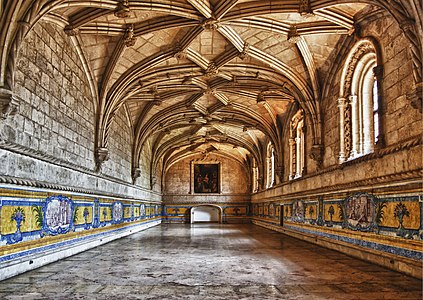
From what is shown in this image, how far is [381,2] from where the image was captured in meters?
7.12

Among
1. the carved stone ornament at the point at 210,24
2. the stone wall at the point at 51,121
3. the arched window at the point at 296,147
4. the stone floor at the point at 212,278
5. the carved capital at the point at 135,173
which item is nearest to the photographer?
the stone floor at the point at 212,278

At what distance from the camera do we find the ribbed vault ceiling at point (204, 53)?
30.6 feet

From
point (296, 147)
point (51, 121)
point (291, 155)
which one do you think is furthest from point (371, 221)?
point (291, 155)

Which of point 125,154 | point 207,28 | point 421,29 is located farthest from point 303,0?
point 125,154

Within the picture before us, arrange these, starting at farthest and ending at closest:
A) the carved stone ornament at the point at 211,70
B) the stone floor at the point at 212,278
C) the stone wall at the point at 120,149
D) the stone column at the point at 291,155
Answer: the stone column at the point at 291,155
the stone wall at the point at 120,149
the carved stone ornament at the point at 211,70
the stone floor at the point at 212,278

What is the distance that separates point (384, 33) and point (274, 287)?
555 cm

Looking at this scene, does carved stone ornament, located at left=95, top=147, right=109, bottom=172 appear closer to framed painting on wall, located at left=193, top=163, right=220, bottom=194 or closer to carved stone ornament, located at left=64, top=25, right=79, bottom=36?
carved stone ornament, located at left=64, top=25, right=79, bottom=36

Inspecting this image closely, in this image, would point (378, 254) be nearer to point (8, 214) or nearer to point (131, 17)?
point (8, 214)

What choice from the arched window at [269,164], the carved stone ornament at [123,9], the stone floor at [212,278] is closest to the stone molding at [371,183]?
the stone floor at [212,278]

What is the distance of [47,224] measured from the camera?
8.34m

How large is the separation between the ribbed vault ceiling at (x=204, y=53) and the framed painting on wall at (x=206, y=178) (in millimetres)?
12156

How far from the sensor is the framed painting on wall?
3052cm

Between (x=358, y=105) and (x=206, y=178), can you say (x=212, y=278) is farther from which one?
(x=206, y=178)

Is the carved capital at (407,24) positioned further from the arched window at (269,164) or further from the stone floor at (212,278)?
the arched window at (269,164)
